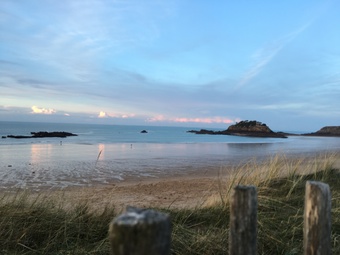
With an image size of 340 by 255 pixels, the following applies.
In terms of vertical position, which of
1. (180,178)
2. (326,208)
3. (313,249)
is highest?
(326,208)

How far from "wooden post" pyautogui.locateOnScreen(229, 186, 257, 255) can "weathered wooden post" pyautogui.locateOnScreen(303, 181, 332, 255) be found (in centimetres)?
47

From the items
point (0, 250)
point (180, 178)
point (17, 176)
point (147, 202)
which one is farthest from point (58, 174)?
point (0, 250)

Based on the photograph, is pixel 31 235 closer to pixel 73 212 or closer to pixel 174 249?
pixel 73 212

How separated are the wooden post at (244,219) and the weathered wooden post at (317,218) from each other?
0.47 metres

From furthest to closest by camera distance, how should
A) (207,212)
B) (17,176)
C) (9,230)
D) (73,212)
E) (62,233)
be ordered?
(17,176), (207,212), (73,212), (62,233), (9,230)

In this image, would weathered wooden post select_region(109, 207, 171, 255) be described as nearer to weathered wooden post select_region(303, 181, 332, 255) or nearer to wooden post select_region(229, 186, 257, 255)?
wooden post select_region(229, 186, 257, 255)

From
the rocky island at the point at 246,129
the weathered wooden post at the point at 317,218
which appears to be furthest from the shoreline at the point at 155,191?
the rocky island at the point at 246,129

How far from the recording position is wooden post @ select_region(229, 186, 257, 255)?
2.10 metres

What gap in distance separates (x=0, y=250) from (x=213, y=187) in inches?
339

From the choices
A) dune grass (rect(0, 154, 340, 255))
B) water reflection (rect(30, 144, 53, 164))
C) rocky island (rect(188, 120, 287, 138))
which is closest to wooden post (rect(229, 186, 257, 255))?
dune grass (rect(0, 154, 340, 255))

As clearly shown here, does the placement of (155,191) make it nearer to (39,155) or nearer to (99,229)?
(99,229)

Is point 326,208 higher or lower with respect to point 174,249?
higher

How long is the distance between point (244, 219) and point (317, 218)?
0.57 m

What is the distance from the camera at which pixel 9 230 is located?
435 centimetres
